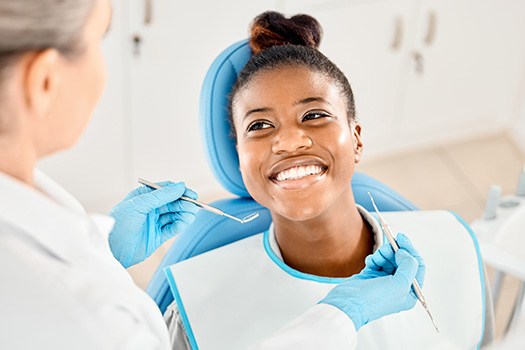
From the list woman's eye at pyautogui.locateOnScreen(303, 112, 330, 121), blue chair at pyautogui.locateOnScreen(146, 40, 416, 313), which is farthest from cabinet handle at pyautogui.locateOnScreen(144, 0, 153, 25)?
woman's eye at pyautogui.locateOnScreen(303, 112, 330, 121)

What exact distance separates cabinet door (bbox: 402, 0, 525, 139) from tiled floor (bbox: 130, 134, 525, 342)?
10cm

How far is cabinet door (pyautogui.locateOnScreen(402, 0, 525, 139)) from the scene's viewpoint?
3277mm

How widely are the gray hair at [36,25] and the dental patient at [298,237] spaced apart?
71cm

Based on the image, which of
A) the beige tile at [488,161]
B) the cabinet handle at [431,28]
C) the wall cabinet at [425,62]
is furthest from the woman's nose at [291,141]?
the beige tile at [488,161]

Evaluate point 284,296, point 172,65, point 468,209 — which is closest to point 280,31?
point 284,296

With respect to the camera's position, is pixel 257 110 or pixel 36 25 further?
pixel 257 110

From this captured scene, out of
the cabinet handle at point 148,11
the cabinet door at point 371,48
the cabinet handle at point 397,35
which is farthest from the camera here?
the cabinet handle at point 397,35

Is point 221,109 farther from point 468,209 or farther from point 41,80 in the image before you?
point 468,209

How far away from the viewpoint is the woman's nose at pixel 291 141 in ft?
Answer: 5.25

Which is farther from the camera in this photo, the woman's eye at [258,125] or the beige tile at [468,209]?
the beige tile at [468,209]

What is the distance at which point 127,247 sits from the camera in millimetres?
1676

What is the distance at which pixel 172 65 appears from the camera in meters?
2.83

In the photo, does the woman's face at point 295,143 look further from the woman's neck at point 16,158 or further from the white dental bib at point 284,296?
the woman's neck at point 16,158

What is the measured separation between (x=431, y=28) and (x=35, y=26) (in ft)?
8.27
